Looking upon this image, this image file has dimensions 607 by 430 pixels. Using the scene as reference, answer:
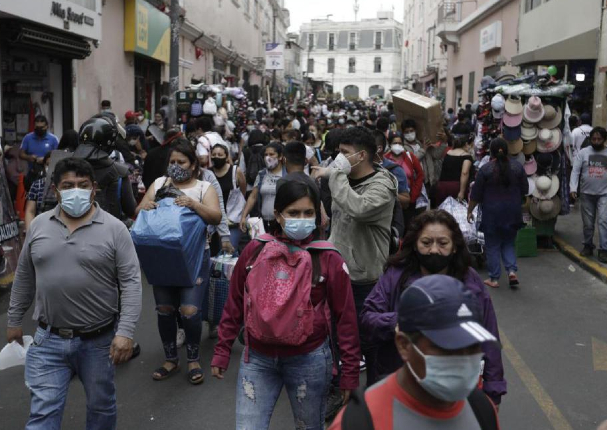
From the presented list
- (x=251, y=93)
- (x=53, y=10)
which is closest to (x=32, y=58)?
(x=53, y=10)

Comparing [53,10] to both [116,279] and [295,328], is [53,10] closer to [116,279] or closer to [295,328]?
[116,279]

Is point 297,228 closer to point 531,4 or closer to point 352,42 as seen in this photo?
point 531,4

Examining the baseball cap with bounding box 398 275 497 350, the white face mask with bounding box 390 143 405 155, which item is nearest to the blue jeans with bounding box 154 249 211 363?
the baseball cap with bounding box 398 275 497 350

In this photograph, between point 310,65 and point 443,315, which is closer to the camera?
point 443,315

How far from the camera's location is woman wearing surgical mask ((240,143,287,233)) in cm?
740

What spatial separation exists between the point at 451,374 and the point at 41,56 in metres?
14.5

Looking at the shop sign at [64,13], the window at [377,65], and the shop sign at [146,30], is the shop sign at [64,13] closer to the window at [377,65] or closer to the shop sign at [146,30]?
the shop sign at [146,30]

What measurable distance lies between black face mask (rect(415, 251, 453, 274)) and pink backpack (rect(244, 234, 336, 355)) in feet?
1.83

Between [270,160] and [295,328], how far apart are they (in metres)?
4.36

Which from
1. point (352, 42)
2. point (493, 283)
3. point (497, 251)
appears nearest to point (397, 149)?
point (497, 251)

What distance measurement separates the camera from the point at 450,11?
35344mm

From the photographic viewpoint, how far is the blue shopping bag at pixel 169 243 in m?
5.03

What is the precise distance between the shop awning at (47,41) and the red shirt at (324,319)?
408 inches

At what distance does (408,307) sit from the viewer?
80.4 inches
